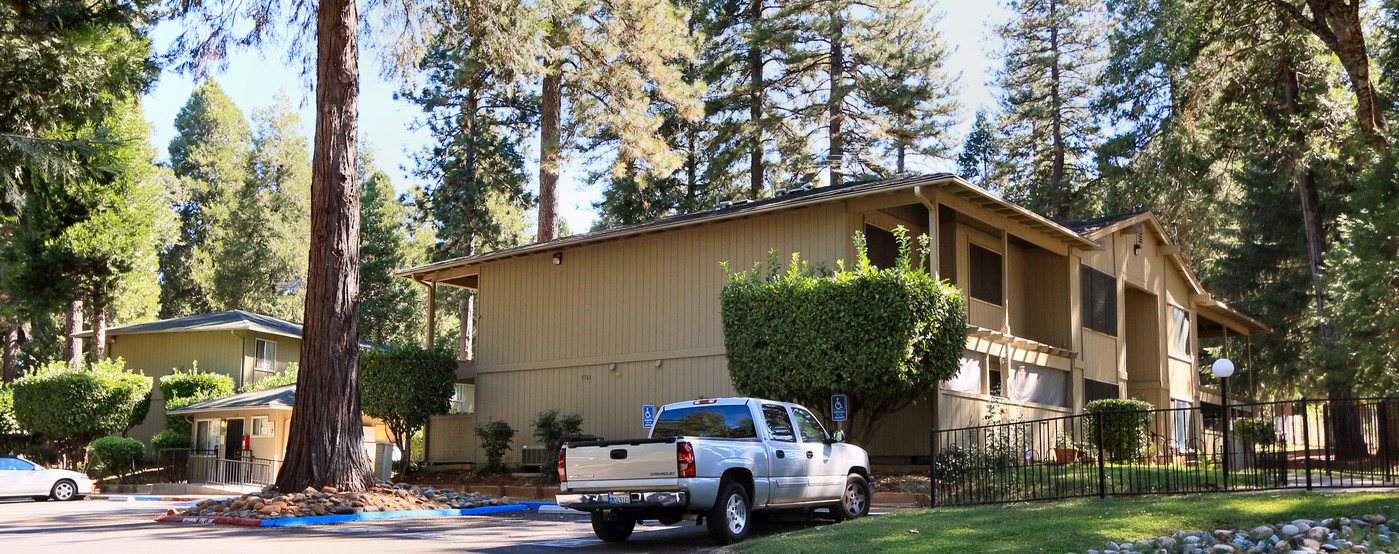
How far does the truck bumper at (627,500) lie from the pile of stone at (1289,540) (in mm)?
4146

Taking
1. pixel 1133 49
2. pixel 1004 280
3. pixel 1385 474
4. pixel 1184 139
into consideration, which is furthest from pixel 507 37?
pixel 1133 49

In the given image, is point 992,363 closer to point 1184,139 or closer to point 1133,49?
point 1184,139

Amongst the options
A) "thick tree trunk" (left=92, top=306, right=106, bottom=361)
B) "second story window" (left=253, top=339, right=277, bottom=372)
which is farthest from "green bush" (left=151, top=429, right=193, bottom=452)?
"second story window" (left=253, top=339, right=277, bottom=372)

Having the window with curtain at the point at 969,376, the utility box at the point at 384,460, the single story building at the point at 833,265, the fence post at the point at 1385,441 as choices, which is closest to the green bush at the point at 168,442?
the single story building at the point at 833,265

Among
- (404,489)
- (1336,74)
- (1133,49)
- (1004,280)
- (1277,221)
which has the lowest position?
(404,489)

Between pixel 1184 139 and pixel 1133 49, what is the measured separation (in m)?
6.80

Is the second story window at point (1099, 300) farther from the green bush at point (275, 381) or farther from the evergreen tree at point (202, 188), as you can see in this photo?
the evergreen tree at point (202, 188)

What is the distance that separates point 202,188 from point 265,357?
20392 mm

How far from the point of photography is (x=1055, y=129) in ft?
147

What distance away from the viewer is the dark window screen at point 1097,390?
25219mm

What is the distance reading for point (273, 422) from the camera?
31.7 m

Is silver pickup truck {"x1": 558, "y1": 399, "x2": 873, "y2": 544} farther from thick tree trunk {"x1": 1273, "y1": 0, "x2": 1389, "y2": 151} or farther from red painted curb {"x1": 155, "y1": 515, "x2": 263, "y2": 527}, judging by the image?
thick tree trunk {"x1": 1273, "y1": 0, "x2": 1389, "y2": 151}

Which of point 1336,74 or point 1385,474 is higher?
point 1336,74

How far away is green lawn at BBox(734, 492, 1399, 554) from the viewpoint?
33.3 ft
